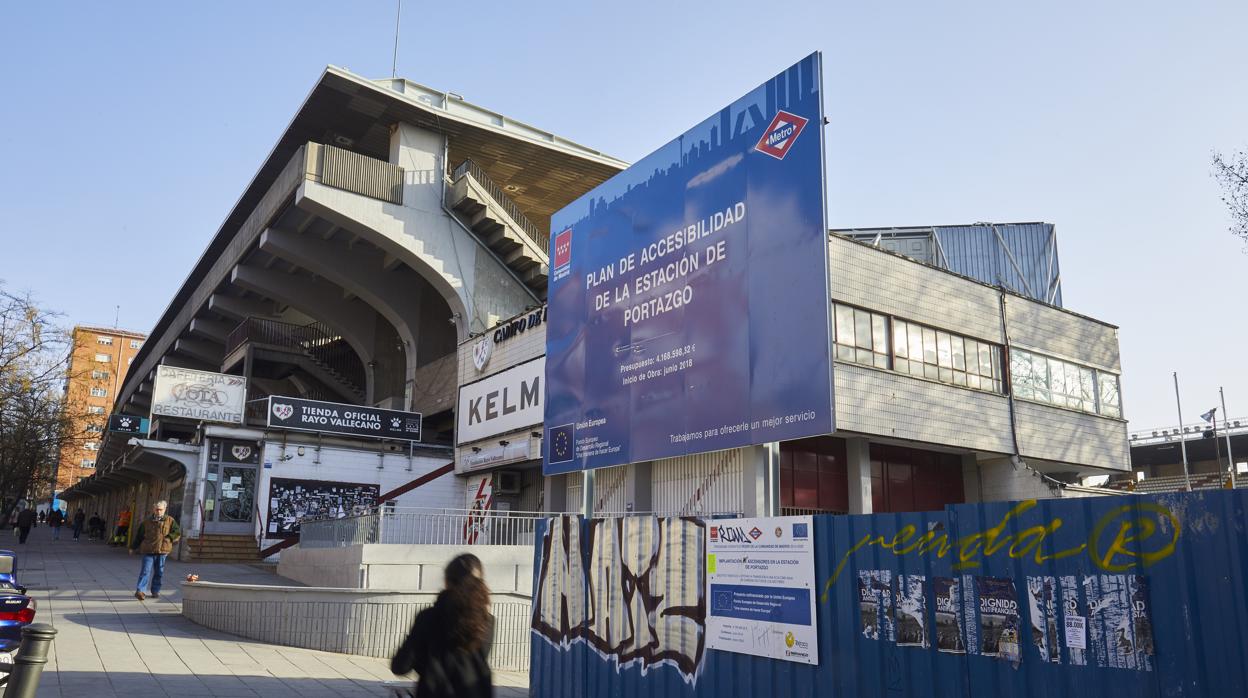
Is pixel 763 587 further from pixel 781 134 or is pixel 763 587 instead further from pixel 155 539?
pixel 155 539

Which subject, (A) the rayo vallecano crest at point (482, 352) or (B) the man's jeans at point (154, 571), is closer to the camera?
(B) the man's jeans at point (154, 571)

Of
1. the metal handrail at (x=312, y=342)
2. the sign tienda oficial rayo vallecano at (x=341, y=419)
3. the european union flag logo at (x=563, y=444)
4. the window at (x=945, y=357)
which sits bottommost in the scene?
the european union flag logo at (x=563, y=444)

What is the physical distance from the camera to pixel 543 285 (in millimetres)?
34625

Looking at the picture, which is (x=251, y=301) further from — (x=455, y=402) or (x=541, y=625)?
(x=541, y=625)

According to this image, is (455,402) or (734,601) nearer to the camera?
(734,601)

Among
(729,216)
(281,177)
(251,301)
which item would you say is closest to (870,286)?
(729,216)

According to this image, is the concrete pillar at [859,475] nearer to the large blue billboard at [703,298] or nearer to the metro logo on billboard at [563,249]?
the large blue billboard at [703,298]

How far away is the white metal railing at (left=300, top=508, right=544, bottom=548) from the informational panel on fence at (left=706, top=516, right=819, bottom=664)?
9.68m

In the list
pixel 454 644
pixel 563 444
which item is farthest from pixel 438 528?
pixel 454 644

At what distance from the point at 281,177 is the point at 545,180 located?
10667 millimetres

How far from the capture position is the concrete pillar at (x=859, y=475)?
21.9 metres

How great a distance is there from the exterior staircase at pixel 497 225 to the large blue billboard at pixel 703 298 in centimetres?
1229

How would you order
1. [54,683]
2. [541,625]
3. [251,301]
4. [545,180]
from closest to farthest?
1. [54,683]
2. [541,625]
3. [545,180]
4. [251,301]

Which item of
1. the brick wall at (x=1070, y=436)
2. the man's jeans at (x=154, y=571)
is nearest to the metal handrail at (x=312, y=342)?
the man's jeans at (x=154, y=571)
